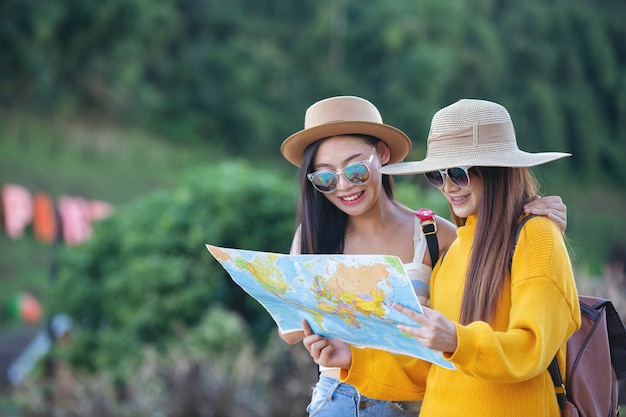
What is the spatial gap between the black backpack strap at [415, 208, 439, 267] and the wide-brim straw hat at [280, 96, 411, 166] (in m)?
0.19

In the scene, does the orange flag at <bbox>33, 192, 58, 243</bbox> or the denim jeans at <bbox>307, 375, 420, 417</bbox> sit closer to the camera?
the denim jeans at <bbox>307, 375, 420, 417</bbox>

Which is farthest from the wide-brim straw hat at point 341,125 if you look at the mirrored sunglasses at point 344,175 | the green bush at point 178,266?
the green bush at point 178,266

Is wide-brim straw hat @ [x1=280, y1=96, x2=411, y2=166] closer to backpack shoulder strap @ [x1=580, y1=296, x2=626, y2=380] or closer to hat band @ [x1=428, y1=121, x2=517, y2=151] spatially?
hat band @ [x1=428, y1=121, x2=517, y2=151]

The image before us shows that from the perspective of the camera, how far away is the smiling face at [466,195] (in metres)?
1.53

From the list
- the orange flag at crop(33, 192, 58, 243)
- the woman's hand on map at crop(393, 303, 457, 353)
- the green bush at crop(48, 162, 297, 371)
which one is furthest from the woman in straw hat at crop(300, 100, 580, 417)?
the orange flag at crop(33, 192, 58, 243)

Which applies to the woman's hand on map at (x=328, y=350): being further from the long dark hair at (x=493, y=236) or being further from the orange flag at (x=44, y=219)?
the orange flag at (x=44, y=219)

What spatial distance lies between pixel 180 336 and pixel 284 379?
916 millimetres

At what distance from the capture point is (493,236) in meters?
1.46

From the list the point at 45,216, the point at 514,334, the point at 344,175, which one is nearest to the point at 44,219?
the point at 45,216

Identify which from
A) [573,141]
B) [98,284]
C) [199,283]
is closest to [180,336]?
[199,283]

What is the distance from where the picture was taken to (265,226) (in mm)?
5191

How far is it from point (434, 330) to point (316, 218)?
0.72 m

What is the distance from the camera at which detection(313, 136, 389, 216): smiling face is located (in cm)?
189

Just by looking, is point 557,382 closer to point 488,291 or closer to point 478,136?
point 488,291
